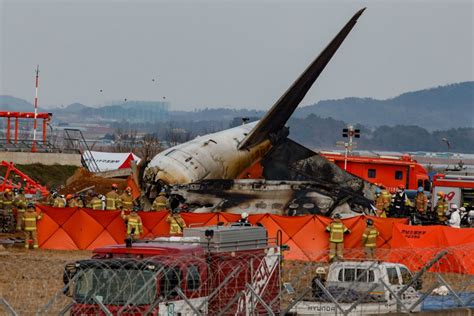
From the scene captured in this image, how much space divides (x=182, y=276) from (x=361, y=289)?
13.7 ft

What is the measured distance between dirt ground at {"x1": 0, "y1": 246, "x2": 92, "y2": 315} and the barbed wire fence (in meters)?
0.04

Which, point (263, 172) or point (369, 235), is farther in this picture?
point (263, 172)

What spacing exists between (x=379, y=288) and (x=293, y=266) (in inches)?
196

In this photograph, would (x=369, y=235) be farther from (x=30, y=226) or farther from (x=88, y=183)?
(x=88, y=183)

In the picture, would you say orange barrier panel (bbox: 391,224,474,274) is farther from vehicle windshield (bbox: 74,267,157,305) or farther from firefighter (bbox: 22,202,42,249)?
vehicle windshield (bbox: 74,267,157,305)

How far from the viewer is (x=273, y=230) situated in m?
34.2

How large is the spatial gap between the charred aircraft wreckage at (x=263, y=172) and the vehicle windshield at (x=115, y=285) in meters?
21.8

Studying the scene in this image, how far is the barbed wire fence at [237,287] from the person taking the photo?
56.1 feet

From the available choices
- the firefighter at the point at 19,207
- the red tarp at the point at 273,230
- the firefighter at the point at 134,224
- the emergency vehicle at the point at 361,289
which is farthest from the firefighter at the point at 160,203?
the emergency vehicle at the point at 361,289

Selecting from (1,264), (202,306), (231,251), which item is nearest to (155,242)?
(231,251)

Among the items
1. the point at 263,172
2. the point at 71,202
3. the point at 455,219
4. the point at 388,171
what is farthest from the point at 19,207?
the point at 388,171

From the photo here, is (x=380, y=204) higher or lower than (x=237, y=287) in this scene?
lower

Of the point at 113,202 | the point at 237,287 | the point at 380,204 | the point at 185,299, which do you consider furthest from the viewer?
the point at 380,204

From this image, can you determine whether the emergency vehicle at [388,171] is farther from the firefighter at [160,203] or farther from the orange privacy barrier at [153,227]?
the orange privacy barrier at [153,227]
